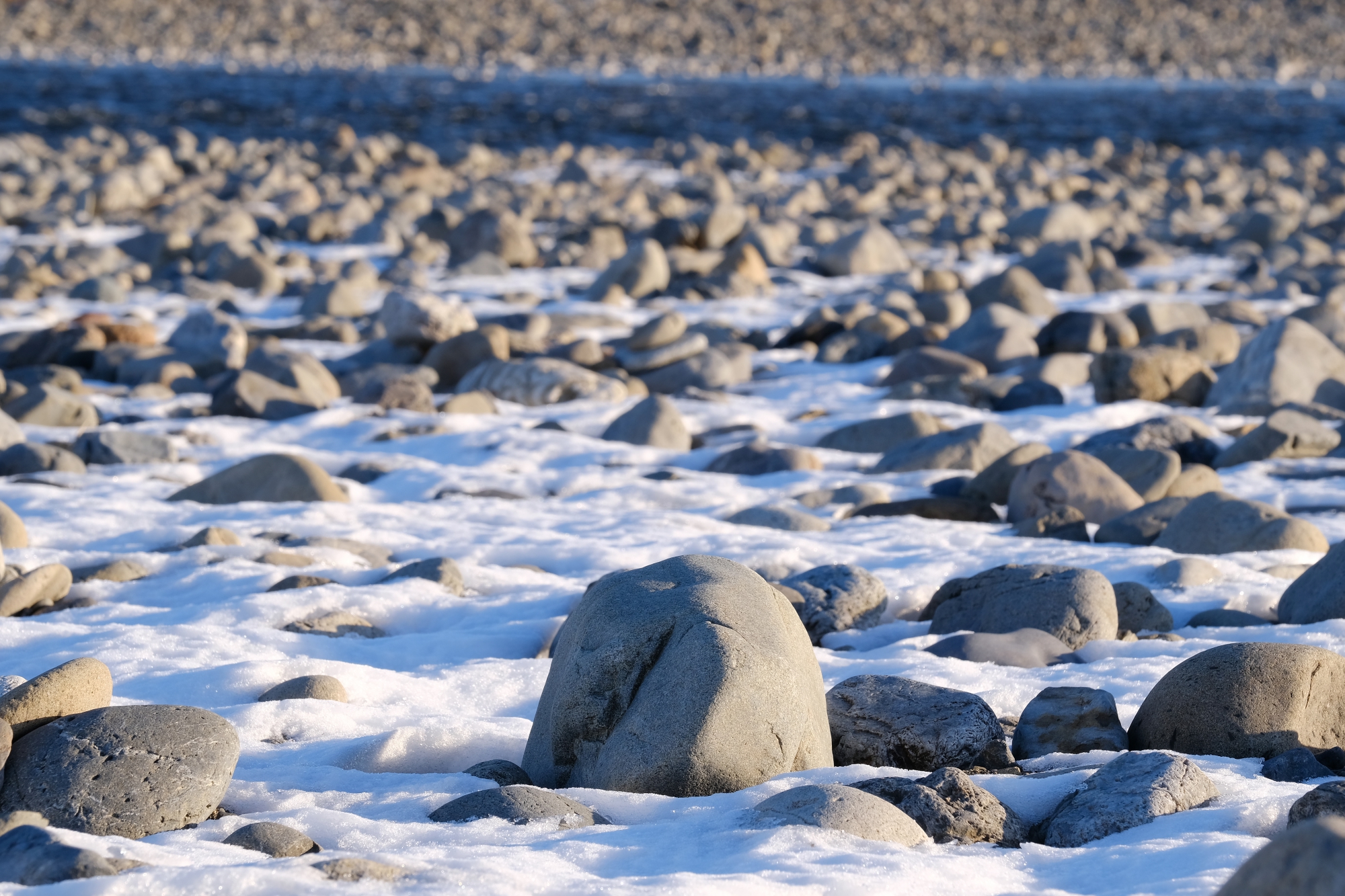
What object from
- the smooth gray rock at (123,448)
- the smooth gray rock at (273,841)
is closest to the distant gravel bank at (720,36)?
the smooth gray rock at (123,448)

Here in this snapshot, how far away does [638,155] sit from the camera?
49.2 ft

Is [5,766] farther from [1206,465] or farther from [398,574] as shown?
[1206,465]

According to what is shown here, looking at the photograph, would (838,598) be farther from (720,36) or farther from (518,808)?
(720,36)

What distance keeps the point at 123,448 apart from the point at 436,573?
186 cm

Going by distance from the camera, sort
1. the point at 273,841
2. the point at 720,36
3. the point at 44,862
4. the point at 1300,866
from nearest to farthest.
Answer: the point at 1300,866, the point at 44,862, the point at 273,841, the point at 720,36

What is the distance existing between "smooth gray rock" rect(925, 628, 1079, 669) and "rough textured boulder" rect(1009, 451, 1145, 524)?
3.64 ft

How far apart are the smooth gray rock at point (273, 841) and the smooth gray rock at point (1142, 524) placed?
2.82 meters

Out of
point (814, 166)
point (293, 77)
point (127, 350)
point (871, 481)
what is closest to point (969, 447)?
point (871, 481)

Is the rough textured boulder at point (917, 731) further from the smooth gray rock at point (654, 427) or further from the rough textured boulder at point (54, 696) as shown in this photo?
the smooth gray rock at point (654, 427)

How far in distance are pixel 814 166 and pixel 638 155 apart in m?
2.00

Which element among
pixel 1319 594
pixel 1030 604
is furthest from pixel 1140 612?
pixel 1319 594

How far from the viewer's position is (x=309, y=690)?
286 cm

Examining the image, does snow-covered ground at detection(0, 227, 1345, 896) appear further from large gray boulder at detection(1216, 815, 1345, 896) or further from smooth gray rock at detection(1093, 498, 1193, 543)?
large gray boulder at detection(1216, 815, 1345, 896)

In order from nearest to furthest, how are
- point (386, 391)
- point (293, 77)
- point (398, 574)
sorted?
point (398, 574) < point (386, 391) < point (293, 77)
